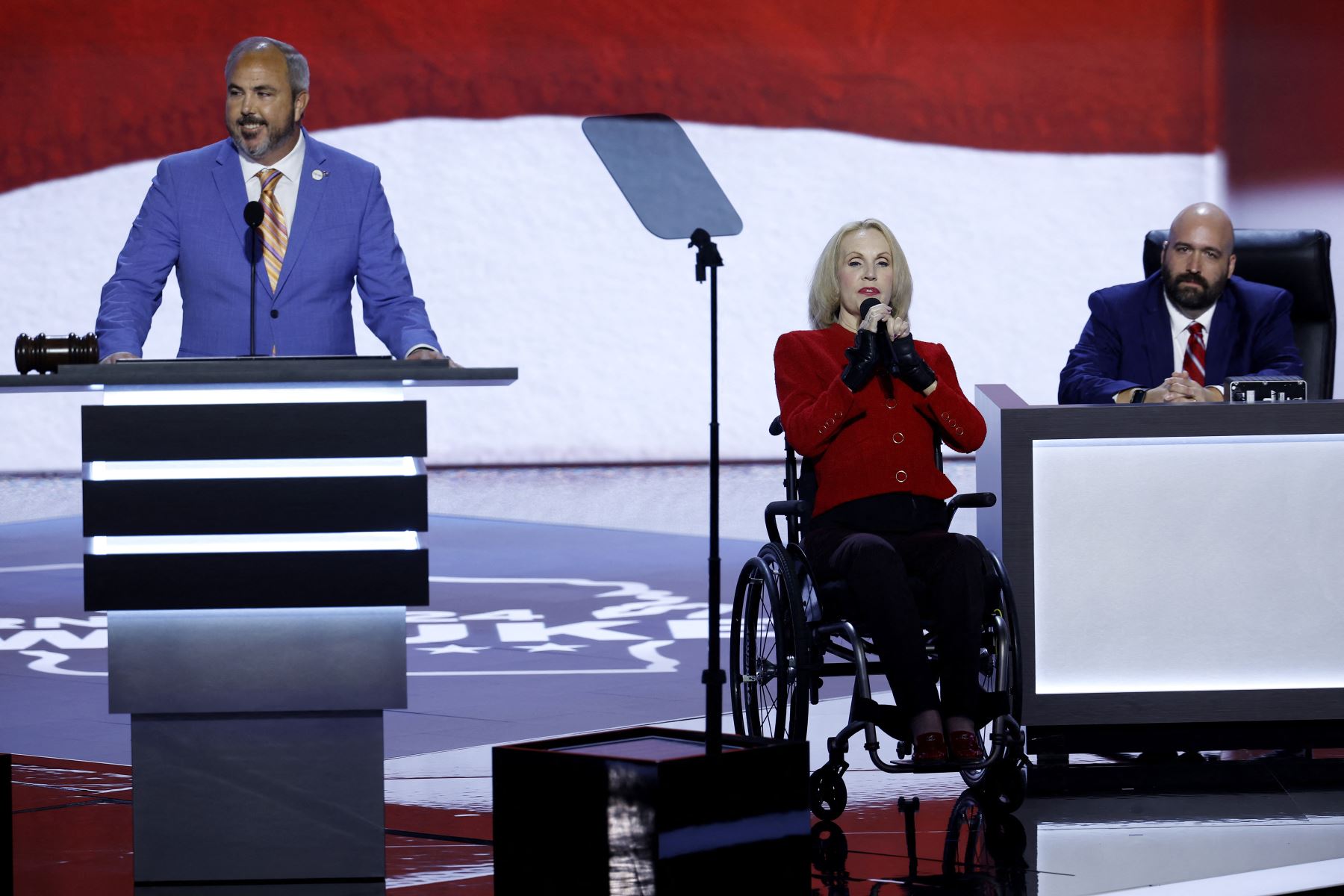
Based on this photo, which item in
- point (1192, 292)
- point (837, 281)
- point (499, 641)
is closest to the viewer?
point (837, 281)

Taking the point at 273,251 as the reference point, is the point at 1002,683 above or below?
below

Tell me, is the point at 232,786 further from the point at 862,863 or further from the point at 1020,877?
the point at 1020,877

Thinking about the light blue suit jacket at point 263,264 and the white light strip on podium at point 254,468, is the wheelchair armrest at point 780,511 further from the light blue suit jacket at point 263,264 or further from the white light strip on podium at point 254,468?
the white light strip on podium at point 254,468

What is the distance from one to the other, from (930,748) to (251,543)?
1.14 m

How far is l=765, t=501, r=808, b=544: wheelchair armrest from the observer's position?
9.62ft

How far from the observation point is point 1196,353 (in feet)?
11.7

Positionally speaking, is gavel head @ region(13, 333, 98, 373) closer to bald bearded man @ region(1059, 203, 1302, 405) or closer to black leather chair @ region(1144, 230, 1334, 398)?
Result: bald bearded man @ region(1059, 203, 1302, 405)

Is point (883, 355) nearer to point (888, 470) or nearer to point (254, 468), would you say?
point (888, 470)

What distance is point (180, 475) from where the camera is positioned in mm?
2297

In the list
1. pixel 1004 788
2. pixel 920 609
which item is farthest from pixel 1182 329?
pixel 1004 788

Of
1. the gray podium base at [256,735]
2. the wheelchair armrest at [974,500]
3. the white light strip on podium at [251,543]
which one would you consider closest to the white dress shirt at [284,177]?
the white light strip on podium at [251,543]

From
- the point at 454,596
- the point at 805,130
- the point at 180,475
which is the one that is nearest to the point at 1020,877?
the point at 180,475

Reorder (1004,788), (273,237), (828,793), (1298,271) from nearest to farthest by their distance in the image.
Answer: (273,237)
(828,793)
(1004,788)
(1298,271)

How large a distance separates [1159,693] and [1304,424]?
59 centimetres
